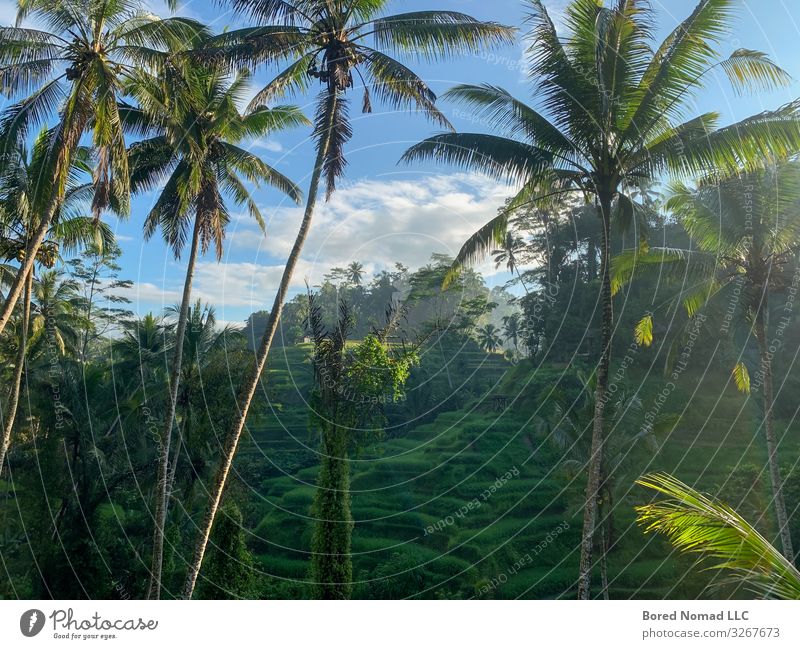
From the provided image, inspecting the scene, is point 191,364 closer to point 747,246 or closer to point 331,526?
point 331,526

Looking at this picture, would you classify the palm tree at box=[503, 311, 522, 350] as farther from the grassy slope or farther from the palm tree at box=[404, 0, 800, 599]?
the palm tree at box=[404, 0, 800, 599]

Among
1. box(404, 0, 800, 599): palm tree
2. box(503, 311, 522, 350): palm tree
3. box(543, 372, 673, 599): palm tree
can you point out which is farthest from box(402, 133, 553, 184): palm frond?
box(503, 311, 522, 350): palm tree

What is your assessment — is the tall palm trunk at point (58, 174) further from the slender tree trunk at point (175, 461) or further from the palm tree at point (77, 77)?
the slender tree trunk at point (175, 461)

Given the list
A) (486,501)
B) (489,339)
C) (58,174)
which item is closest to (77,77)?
(58,174)

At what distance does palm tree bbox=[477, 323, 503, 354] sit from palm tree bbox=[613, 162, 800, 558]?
105 ft

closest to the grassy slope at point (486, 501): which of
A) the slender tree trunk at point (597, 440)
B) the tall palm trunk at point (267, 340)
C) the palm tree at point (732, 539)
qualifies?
the tall palm trunk at point (267, 340)

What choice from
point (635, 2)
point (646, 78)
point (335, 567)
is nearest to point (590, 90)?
point (646, 78)

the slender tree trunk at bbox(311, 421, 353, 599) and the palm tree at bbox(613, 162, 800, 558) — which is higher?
the palm tree at bbox(613, 162, 800, 558)

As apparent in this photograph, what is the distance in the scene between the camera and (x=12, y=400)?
12938mm

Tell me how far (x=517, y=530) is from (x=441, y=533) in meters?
3.07

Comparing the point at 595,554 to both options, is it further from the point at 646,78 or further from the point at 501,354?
the point at 501,354

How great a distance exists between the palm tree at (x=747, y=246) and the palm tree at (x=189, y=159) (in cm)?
802

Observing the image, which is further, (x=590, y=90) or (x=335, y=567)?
(x=335, y=567)

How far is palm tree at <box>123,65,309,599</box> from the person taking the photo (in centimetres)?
1136
